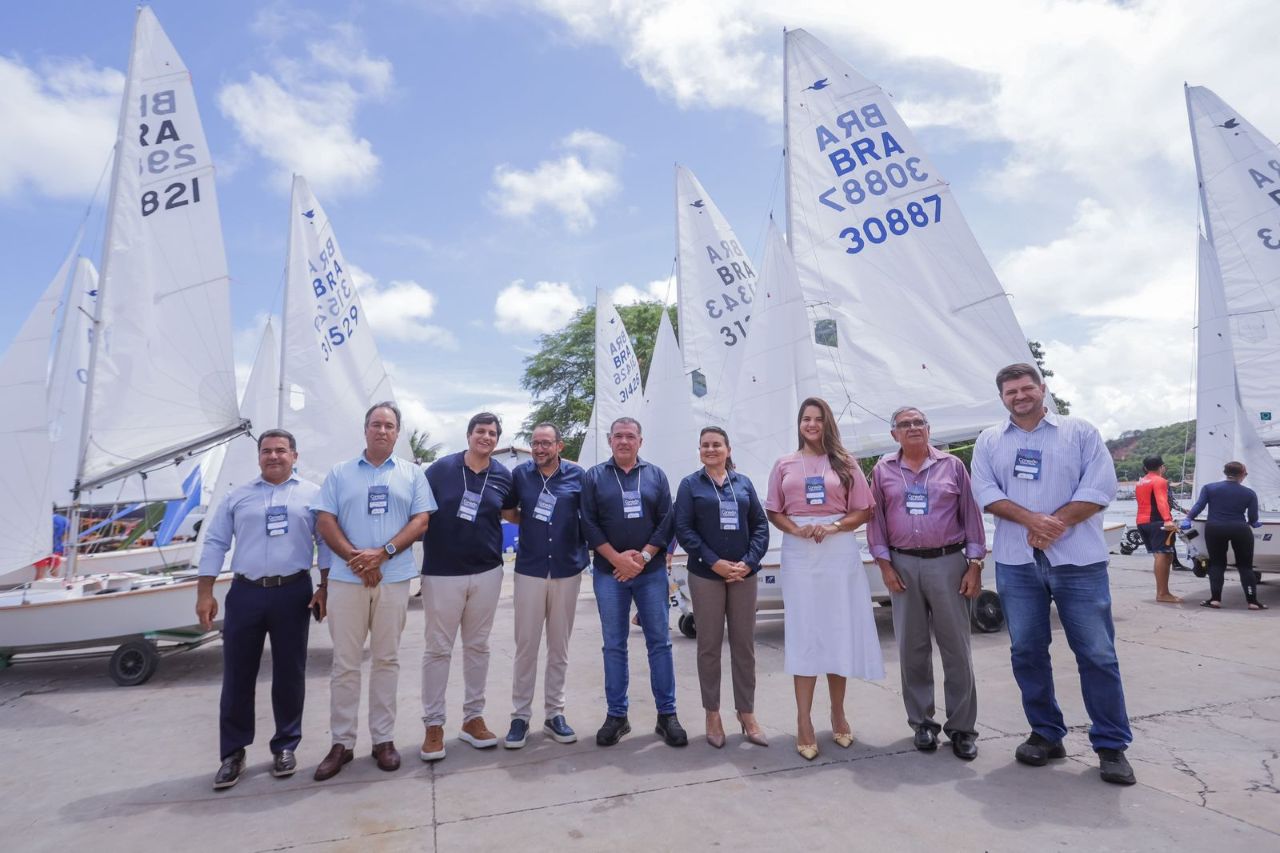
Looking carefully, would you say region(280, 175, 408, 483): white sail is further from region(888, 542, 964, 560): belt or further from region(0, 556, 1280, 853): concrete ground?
region(888, 542, 964, 560): belt

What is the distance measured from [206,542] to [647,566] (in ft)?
7.31

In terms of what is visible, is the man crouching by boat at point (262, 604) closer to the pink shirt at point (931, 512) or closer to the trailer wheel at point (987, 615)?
the pink shirt at point (931, 512)

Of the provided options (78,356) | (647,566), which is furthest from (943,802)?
(78,356)

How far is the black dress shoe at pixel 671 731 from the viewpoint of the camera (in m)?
3.56

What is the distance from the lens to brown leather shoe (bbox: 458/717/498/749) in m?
3.64

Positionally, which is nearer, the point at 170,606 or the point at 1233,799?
the point at 1233,799

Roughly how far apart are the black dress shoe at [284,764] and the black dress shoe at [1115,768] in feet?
12.1

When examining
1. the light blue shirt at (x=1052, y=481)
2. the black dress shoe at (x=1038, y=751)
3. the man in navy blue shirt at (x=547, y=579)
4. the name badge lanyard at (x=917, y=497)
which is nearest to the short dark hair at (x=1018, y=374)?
the light blue shirt at (x=1052, y=481)

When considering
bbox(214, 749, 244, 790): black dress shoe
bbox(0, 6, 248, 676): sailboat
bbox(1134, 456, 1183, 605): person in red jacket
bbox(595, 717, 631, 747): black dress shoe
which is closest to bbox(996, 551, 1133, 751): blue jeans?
bbox(595, 717, 631, 747): black dress shoe

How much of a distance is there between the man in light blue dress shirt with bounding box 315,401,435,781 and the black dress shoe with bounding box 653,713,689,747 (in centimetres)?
135

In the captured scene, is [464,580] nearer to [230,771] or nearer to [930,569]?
[230,771]

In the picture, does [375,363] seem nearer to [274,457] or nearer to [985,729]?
[274,457]

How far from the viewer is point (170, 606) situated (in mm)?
5891

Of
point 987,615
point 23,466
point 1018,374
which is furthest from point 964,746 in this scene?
point 23,466
